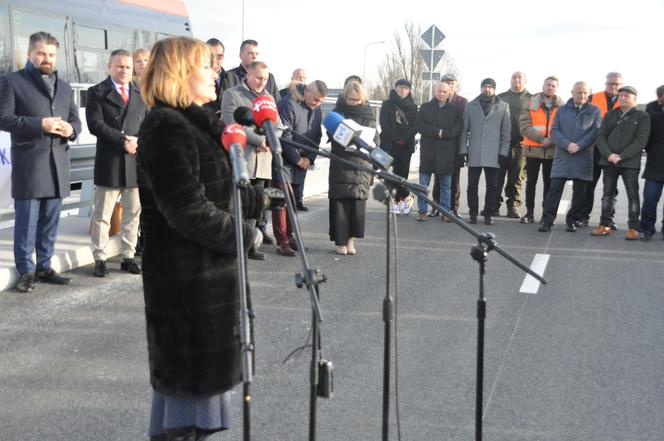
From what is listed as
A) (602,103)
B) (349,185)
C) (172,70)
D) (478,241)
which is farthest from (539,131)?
(172,70)

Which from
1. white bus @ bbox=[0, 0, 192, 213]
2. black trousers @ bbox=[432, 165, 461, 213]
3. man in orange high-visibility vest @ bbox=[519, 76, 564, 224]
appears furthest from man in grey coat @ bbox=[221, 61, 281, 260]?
man in orange high-visibility vest @ bbox=[519, 76, 564, 224]

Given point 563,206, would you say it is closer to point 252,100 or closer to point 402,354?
point 252,100

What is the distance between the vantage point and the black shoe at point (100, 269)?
7.33 meters

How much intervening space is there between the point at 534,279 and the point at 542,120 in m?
3.91

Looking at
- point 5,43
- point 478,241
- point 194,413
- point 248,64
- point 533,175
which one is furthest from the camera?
point 5,43

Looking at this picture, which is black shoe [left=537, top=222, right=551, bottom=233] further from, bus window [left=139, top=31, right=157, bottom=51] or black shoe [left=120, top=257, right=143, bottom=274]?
bus window [left=139, top=31, right=157, bottom=51]

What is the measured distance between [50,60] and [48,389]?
10.7 ft

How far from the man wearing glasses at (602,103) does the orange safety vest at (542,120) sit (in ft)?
1.92

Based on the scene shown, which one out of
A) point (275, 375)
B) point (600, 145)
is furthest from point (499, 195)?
point (275, 375)

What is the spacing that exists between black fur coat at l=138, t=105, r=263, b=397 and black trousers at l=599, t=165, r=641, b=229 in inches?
321

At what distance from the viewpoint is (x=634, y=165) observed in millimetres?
10102

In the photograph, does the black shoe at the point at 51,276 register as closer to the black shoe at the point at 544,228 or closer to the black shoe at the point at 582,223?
the black shoe at the point at 544,228

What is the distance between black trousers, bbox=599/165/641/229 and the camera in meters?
10.1

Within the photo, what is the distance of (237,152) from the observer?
247cm
